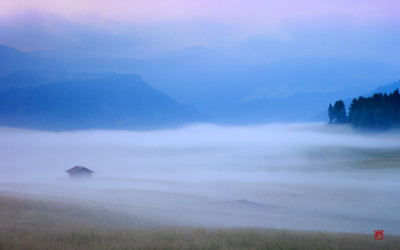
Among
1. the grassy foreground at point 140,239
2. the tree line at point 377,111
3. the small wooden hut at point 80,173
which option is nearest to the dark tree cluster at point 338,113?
the tree line at point 377,111

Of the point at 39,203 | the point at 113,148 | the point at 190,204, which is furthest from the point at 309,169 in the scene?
the point at 113,148

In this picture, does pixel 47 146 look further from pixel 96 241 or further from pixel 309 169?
pixel 96 241

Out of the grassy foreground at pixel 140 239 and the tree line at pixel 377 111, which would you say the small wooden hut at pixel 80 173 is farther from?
the tree line at pixel 377 111

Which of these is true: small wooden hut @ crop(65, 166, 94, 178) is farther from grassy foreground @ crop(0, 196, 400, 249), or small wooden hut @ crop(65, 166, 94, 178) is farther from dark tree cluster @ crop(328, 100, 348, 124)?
dark tree cluster @ crop(328, 100, 348, 124)

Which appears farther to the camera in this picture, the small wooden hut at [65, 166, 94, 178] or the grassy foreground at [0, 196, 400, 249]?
the small wooden hut at [65, 166, 94, 178]

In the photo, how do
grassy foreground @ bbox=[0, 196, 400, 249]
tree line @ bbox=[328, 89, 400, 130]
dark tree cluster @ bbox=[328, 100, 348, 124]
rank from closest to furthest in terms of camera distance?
→ grassy foreground @ bbox=[0, 196, 400, 249] → tree line @ bbox=[328, 89, 400, 130] → dark tree cluster @ bbox=[328, 100, 348, 124]

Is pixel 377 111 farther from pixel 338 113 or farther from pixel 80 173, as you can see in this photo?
pixel 80 173

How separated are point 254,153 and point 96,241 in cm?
10513

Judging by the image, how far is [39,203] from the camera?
28609mm

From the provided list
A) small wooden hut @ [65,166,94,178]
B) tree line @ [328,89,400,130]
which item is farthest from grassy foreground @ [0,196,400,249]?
tree line @ [328,89,400,130]

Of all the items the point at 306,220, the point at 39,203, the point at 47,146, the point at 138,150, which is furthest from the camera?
the point at 47,146

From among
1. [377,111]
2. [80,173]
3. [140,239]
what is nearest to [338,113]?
[377,111]

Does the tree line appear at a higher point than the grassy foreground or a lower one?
higher

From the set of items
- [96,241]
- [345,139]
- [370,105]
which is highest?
[370,105]
